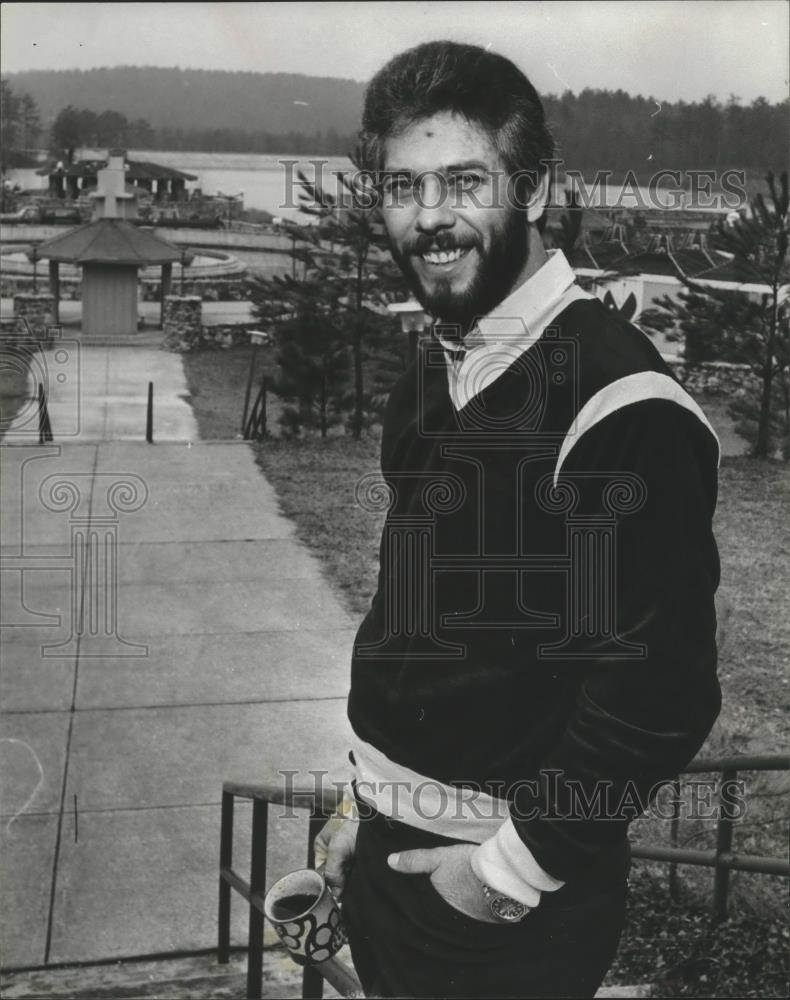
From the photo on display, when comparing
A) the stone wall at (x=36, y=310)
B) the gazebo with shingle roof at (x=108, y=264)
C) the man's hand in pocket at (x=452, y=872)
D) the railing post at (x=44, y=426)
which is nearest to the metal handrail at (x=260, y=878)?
the man's hand in pocket at (x=452, y=872)

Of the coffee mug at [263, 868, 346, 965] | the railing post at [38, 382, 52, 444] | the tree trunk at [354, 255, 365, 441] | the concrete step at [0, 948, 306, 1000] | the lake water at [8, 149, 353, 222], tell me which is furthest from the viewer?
the lake water at [8, 149, 353, 222]

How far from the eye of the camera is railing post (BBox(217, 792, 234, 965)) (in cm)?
415

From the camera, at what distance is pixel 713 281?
11820mm

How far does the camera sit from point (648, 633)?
1.50 m

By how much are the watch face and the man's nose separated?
0.84 meters

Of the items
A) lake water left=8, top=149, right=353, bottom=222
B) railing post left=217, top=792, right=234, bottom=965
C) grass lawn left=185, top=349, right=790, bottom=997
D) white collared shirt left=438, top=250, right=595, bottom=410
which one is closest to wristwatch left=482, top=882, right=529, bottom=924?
grass lawn left=185, top=349, right=790, bottom=997

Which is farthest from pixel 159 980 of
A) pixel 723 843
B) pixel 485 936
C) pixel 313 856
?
pixel 485 936

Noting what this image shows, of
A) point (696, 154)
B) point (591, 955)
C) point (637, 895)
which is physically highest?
point (696, 154)

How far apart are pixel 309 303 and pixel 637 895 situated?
11.0 metres

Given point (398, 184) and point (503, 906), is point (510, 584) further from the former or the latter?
point (398, 184)

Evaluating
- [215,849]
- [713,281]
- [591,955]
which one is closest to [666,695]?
[591,955]

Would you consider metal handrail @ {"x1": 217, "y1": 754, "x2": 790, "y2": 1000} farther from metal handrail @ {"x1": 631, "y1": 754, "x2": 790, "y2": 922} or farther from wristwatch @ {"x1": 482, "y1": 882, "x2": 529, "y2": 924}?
wristwatch @ {"x1": 482, "y1": 882, "x2": 529, "y2": 924}

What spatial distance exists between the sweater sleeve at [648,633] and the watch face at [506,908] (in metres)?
0.10

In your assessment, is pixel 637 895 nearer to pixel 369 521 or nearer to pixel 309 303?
pixel 369 521
